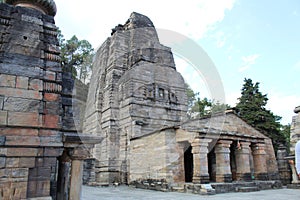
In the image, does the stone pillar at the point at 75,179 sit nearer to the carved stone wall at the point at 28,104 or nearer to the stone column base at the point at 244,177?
the carved stone wall at the point at 28,104

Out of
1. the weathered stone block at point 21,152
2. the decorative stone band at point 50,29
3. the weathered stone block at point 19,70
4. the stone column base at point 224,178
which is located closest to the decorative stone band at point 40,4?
the decorative stone band at point 50,29

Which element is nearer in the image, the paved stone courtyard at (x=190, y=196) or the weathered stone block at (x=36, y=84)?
the weathered stone block at (x=36, y=84)

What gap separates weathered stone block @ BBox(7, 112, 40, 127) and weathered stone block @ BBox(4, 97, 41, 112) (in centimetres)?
8

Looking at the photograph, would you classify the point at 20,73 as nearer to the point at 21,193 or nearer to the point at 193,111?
the point at 21,193

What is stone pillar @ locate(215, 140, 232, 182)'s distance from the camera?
41.9ft

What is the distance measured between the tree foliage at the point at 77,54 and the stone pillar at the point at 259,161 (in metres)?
16.4

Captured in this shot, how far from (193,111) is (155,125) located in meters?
9.45

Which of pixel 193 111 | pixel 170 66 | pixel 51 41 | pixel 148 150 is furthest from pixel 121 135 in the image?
pixel 51 41

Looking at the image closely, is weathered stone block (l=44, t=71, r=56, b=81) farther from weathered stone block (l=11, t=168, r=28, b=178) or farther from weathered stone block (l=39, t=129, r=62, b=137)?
weathered stone block (l=11, t=168, r=28, b=178)

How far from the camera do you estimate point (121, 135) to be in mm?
18266

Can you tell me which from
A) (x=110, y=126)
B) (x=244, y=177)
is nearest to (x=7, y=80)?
(x=244, y=177)

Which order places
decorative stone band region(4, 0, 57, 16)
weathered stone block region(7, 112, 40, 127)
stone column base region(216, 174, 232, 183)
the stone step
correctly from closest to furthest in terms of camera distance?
weathered stone block region(7, 112, 40, 127) < decorative stone band region(4, 0, 57, 16) < the stone step < stone column base region(216, 174, 232, 183)

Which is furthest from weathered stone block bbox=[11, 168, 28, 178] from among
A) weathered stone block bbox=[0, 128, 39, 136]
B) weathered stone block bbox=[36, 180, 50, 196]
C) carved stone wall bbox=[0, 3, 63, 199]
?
weathered stone block bbox=[0, 128, 39, 136]

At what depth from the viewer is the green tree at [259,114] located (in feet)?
75.8
